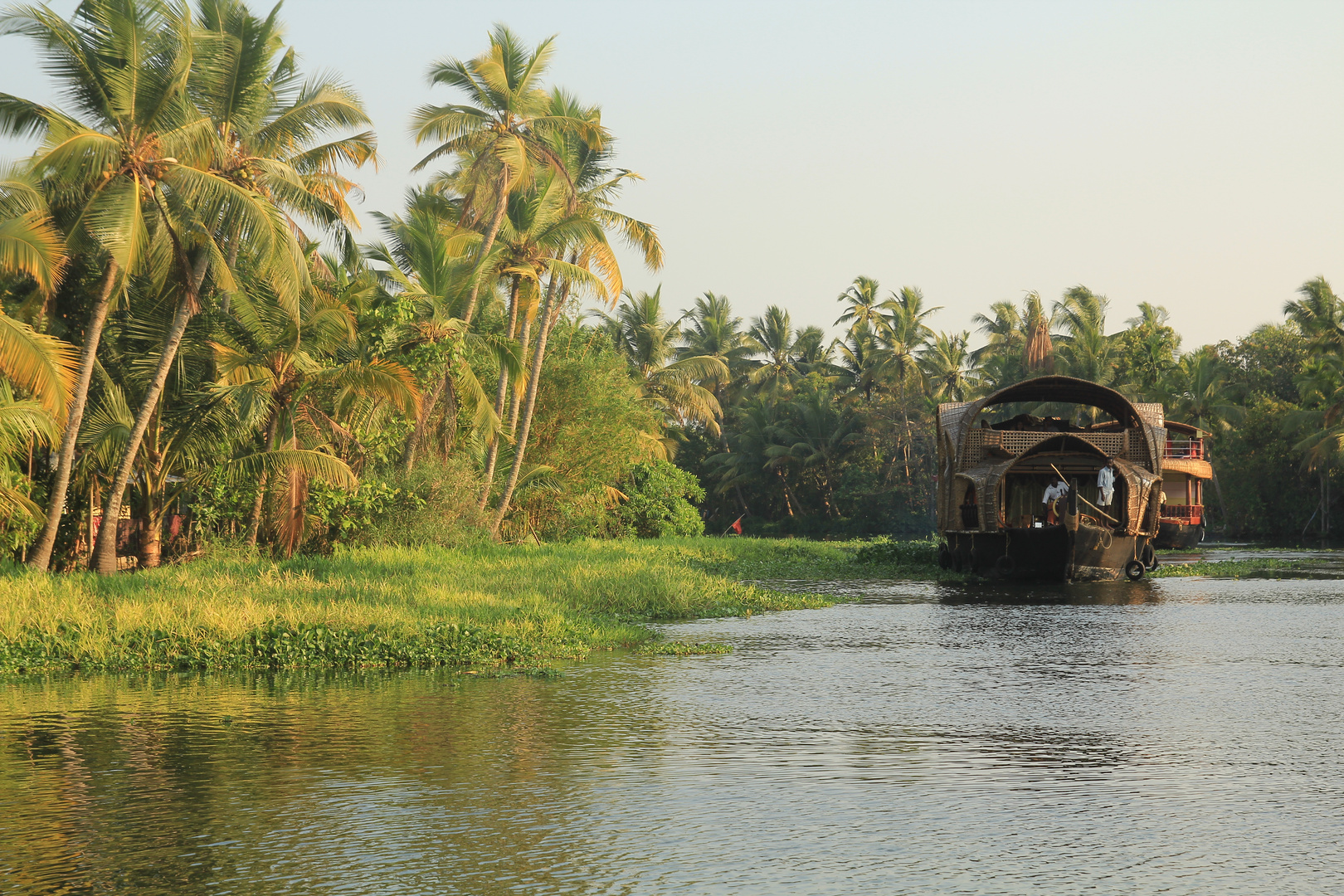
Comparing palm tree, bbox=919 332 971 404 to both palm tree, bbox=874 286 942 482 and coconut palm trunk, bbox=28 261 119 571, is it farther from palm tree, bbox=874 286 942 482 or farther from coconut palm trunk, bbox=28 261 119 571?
coconut palm trunk, bbox=28 261 119 571

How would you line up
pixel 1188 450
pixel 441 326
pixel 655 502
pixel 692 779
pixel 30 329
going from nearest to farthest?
pixel 692 779 < pixel 30 329 < pixel 441 326 < pixel 655 502 < pixel 1188 450

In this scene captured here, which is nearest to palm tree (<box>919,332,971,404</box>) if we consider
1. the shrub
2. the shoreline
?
the shrub

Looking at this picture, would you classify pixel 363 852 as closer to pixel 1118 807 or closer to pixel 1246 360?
pixel 1118 807

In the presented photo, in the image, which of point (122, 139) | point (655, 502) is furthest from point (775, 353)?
point (122, 139)

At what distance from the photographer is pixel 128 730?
1014 centimetres

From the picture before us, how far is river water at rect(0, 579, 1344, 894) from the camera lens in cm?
621

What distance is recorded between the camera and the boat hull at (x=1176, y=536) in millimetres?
44906

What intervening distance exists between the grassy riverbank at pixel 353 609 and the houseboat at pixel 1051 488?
795 centimetres

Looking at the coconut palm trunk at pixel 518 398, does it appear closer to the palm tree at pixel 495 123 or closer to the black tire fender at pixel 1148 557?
the palm tree at pixel 495 123

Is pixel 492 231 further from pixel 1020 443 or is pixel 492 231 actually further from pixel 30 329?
pixel 1020 443

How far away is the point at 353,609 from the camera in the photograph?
52.2 feet

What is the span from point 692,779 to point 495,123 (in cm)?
2391

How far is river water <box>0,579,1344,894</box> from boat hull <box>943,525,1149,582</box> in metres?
14.2

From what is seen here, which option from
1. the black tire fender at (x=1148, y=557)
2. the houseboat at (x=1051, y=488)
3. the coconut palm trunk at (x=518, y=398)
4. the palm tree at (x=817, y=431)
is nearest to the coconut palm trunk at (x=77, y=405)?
the coconut palm trunk at (x=518, y=398)
